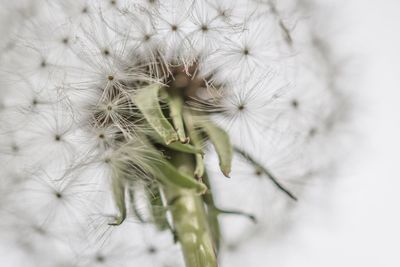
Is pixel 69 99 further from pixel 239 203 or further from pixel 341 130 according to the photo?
pixel 341 130

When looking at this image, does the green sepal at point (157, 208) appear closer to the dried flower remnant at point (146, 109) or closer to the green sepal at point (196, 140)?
the dried flower remnant at point (146, 109)

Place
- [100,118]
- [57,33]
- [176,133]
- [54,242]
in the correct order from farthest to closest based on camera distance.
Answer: [54,242] < [57,33] < [100,118] < [176,133]

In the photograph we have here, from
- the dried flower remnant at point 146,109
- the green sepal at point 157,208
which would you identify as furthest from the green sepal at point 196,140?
the green sepal at point 157,208

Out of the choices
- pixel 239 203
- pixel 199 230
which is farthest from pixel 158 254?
pixel 199 230

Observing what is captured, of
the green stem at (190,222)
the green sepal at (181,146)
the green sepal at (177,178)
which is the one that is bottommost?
the green stem at (190,222)

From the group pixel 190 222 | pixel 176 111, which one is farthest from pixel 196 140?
pixel 190 222

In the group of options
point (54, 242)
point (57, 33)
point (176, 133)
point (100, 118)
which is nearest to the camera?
point (176, 133)
